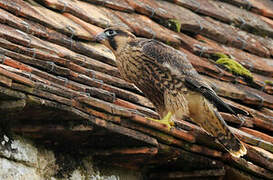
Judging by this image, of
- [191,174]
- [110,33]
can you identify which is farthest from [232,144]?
[110,33]

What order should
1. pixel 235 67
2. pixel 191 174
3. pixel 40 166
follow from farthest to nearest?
pixel 235 67, pixel 191 174, pixel 40 166

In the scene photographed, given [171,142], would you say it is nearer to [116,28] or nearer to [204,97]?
[204,97]

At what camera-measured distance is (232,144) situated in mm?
3824

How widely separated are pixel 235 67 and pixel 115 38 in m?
1.41

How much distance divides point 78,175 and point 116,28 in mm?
1427

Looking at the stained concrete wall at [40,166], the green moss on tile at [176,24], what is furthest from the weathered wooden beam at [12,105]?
the green moss on tile at [176,24]

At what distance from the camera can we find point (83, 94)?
3.49 meters

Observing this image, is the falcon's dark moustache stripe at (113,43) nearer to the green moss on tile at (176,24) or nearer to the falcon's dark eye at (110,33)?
the falcon's dark eye at (110,33)

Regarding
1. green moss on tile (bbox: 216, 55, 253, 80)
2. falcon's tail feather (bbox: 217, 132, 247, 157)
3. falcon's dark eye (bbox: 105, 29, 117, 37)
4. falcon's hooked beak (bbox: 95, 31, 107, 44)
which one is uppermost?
falcon's dark eye (bbox: 105, 29, 117, 37)

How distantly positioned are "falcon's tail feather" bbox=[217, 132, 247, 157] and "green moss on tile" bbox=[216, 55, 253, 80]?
149 cm

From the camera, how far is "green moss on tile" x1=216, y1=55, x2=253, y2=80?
541 centimetres

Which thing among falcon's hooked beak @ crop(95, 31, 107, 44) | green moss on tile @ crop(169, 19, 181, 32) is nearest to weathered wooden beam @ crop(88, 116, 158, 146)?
falcon's hooked beak @ crop(95, 31, 107, 44)

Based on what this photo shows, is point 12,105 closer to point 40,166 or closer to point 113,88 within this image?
point 40,166

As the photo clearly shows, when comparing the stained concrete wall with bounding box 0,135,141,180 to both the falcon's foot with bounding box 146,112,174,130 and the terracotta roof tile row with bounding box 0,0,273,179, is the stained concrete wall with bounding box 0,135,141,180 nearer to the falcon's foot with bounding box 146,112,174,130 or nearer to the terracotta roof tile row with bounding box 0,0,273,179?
the terracotta roof tile row with bounding box 0,0,273,179
